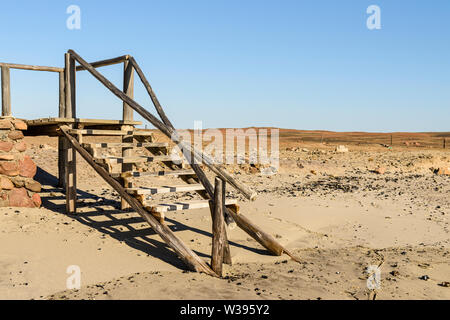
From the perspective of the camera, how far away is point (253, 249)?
6.66 meters

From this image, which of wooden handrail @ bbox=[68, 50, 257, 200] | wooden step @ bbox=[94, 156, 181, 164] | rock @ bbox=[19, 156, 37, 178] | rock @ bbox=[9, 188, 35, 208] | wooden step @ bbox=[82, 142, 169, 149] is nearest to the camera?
wooden handrail @ bbox=[68, 50, 257, 200]

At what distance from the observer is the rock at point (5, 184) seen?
24.5 feet

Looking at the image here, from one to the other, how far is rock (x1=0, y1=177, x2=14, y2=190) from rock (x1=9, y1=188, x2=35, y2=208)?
10 centimetres

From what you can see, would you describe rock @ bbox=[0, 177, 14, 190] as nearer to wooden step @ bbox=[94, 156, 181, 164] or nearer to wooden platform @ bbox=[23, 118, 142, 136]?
wooden platform @ bbox=[23, 118, 142, 136]

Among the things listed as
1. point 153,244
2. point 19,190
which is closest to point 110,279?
point 153,244

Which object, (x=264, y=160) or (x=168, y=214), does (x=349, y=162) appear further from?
(x=168, y=214)

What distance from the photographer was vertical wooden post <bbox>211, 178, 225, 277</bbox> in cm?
529

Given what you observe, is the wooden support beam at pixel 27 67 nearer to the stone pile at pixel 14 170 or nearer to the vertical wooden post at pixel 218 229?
the stone pile at pixel 14 170

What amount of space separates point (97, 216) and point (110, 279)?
3.09 metres

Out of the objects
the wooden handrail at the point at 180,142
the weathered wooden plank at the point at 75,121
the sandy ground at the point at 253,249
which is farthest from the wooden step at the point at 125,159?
the weathered wooden plank at the point at 75,121

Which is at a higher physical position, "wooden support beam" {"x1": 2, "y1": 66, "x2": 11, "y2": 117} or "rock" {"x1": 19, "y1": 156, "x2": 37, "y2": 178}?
"wooden support beam" {"x1": 2, "y1": 66, "x2": 11, "y2": 117}

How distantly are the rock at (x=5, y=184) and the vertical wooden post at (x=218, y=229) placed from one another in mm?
4504

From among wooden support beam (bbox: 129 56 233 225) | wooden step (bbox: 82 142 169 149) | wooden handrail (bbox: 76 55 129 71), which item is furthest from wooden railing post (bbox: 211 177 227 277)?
wooden handrail (bbox: 76 55 129 71)

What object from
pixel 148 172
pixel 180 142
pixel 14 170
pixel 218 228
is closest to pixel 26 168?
pixel 14 170
